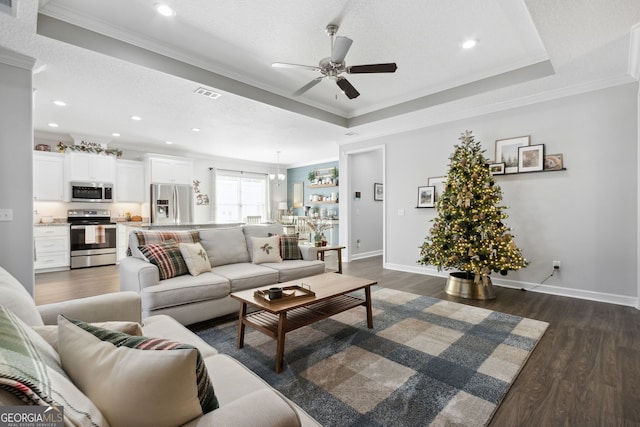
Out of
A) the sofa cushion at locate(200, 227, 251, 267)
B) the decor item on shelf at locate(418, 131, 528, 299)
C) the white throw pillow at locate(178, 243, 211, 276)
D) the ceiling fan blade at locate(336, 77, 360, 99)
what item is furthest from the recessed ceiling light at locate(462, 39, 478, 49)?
the white throw pillow at locate(178, 243, 211, 276)

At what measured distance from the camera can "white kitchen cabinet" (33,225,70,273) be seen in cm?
539

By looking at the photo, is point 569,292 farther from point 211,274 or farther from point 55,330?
point 55,330

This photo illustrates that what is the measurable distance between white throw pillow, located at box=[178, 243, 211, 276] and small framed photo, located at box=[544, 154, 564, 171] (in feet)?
14.8

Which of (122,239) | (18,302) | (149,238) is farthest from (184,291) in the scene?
(122,239)

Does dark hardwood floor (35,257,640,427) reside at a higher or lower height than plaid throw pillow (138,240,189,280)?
lower

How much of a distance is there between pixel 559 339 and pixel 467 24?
3.02 meters

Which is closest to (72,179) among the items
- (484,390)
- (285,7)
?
(285,7)

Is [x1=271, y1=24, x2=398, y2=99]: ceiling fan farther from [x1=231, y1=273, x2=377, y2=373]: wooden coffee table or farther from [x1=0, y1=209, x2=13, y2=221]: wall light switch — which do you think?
[x1=0, y1=209, x2=13, y2=221]: wall light switch

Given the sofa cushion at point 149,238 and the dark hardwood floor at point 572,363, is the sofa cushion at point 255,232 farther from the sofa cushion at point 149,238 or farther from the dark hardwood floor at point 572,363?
the dark hardwood floor at point 572,363

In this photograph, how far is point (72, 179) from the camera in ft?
19.3

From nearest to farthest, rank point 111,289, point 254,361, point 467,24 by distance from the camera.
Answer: point 254,361 → point 467,24 → point 111,289

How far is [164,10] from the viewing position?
2.59 m

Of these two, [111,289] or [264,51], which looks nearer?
[264,51]

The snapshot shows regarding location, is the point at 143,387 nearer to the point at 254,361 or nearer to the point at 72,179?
the point at 254,361
